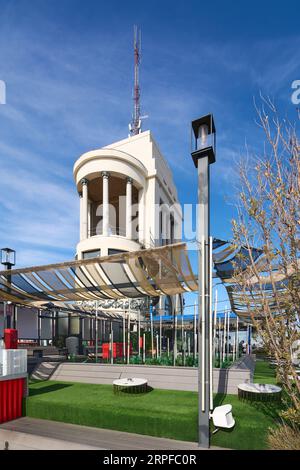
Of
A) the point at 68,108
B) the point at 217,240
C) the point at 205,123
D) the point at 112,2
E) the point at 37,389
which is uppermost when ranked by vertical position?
the point at 112,2

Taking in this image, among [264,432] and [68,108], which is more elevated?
[68,108]

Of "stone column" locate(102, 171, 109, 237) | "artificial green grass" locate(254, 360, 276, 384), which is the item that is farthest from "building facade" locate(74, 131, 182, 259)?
"artificial green grass" locate(254, 360, 276, 384)

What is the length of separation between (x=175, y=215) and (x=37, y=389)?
118 feet

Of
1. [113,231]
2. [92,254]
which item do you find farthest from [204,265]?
[113,231]

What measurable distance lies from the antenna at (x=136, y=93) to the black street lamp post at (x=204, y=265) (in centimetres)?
→ 3816

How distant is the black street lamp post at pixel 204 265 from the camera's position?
5852mm

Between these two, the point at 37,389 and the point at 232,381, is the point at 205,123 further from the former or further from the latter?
the point at 37,389

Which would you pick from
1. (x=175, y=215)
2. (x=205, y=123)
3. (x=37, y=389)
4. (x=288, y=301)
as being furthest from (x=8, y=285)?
(x=175, y=215)

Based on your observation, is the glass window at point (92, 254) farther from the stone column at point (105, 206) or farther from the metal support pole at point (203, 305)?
the metal support pole at point (203, 305)

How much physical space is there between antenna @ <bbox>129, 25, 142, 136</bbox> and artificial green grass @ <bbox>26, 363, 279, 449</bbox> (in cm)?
3892

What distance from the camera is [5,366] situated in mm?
7734

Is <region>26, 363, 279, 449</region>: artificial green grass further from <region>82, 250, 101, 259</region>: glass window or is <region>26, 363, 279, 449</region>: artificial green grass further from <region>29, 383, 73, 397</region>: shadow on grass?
<region>82, 250, 101, 259</region>: glass window

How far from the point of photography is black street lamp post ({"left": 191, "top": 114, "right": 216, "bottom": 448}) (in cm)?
585
